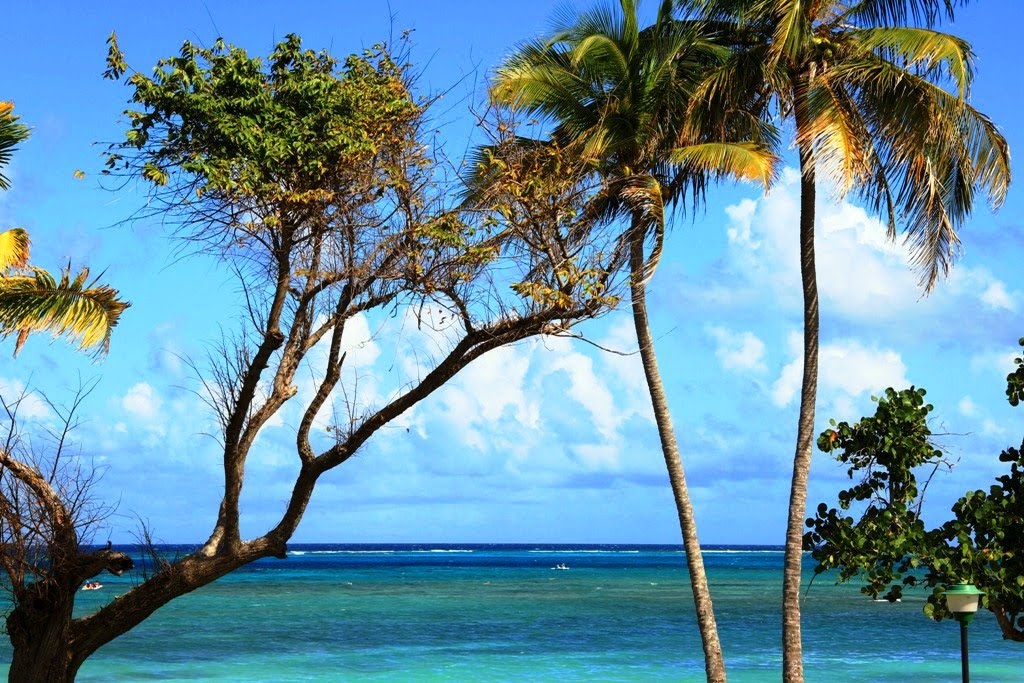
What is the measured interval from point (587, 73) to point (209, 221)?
4957 mm

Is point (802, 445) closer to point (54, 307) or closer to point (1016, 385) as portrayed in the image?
point (1016, 385)

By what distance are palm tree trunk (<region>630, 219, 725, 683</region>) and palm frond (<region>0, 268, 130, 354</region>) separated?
5193mm

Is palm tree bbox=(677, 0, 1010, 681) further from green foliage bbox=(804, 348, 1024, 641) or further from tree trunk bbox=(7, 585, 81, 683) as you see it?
tree trunk bbox=(7, 585, 81, 683)

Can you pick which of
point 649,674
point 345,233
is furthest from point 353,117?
point 649,674

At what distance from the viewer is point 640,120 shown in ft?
41.0

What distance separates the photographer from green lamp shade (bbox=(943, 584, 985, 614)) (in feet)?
32.1

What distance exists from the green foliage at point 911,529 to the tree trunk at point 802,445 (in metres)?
0.51

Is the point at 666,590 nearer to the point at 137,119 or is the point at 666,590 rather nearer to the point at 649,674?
the point at 649,674

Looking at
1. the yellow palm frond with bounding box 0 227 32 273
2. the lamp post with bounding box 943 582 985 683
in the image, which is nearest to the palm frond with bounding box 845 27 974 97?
the lamp post with bounding box 943 582 985 683

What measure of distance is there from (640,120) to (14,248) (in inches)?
250

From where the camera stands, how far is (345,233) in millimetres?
10266

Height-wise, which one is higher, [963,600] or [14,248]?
[14,248]

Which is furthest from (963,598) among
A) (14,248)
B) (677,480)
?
(14,248)

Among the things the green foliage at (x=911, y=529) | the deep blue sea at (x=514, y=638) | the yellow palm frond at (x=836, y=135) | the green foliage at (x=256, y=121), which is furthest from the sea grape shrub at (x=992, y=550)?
the deep blue sea at (x=514, y=638)
